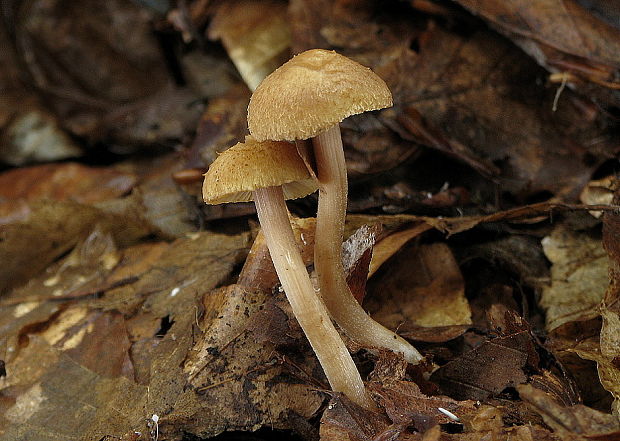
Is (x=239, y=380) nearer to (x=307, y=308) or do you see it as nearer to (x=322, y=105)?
(x=307, y=308)

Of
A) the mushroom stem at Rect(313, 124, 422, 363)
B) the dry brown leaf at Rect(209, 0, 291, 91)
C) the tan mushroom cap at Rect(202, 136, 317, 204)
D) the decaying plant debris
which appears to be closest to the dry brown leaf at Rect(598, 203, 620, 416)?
the decaying plant debris

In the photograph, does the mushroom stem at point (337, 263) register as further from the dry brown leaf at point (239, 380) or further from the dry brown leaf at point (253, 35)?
the dry brown leaf at point (253, 35)

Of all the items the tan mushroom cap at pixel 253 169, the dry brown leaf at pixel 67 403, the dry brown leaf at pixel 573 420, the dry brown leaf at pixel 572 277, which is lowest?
the dry brown leaf at pixel 572 277

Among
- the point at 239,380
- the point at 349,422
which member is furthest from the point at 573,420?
the point at 239,380

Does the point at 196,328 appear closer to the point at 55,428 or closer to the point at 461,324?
the point at 55,428

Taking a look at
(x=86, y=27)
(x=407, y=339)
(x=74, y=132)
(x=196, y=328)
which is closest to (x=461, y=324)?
(x=407, y=339)

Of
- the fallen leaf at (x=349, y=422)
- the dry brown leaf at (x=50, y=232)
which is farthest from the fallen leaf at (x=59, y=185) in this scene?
the fallen leaf at (x=349, y=422)

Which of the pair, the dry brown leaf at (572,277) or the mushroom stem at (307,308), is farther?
the dry brown leaf at (572,277)
